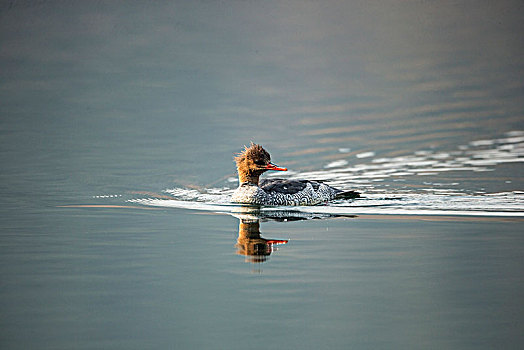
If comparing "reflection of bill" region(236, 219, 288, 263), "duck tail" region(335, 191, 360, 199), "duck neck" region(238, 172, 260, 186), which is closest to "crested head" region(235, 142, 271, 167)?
"duck neck" region(238, 172, 260, 186)

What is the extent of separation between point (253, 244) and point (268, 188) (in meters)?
3.43

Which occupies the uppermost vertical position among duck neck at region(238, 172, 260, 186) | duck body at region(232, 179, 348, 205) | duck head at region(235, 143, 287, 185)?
duck head at region(235, 143, 287, 185)

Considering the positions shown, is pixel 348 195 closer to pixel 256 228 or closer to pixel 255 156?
pixel 255 156

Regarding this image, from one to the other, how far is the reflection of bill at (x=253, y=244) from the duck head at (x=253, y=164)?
2.15 m

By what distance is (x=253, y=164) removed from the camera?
11.8m

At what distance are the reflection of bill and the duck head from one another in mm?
2152

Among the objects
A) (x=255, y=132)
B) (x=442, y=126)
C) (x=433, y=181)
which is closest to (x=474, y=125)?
(x=442, y=126)

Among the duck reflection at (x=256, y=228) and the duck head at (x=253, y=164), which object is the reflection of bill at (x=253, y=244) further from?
the duck head at (x=253, y=164)

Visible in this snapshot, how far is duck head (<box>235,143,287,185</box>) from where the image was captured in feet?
38.6

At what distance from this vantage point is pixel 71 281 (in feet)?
21.8

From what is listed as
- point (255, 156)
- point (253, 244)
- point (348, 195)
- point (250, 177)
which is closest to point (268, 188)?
point (250, 177)

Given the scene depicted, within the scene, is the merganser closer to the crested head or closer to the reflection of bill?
the crested head

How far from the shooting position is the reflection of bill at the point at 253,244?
7.66m

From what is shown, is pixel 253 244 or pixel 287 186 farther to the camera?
pixel 287 186
